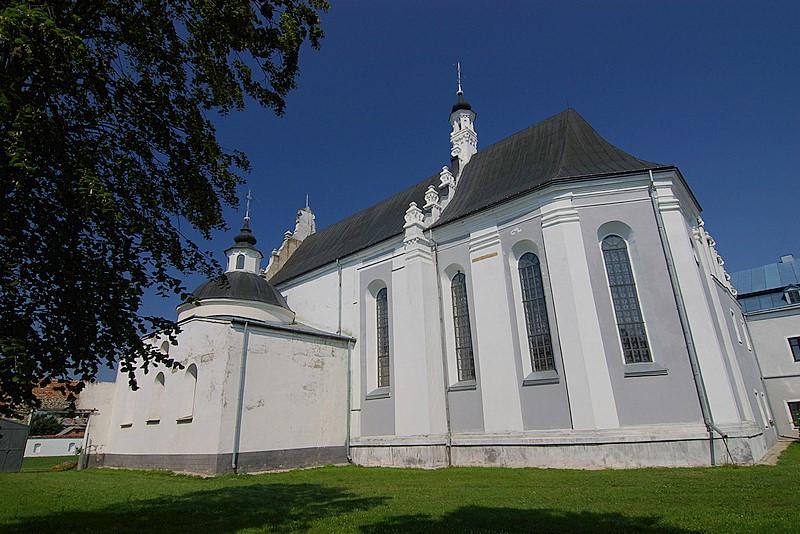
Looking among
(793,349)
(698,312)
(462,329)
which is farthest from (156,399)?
(793,349)

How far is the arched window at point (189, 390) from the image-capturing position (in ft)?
58.9

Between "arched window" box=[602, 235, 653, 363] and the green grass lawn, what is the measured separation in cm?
355

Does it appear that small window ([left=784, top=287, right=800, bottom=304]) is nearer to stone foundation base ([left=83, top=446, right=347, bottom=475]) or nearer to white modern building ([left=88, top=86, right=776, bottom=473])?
white modern building ([left=88, top=86, right=776, bottom=473])

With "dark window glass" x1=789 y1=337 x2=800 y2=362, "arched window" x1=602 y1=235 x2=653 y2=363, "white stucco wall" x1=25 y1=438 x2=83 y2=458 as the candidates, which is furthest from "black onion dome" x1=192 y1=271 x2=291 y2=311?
"white stucco wall" x1=25 y1=438 x2=83 y2=458

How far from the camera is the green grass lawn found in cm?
648

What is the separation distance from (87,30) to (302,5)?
2699 mm

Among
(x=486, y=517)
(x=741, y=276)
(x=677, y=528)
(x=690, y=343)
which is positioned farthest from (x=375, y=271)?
(x=741, y=276)

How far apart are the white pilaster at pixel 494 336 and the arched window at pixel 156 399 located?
13.4 meters

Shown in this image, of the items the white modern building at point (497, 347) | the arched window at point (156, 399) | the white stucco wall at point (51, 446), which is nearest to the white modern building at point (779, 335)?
the white modern building at point (497, 347)

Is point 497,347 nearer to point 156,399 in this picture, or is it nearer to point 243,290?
point 243,290

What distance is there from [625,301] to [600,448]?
462 centimetres

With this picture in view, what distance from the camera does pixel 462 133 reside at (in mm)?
24094

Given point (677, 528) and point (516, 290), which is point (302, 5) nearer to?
point (677, 528)

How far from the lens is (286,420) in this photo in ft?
60.0
